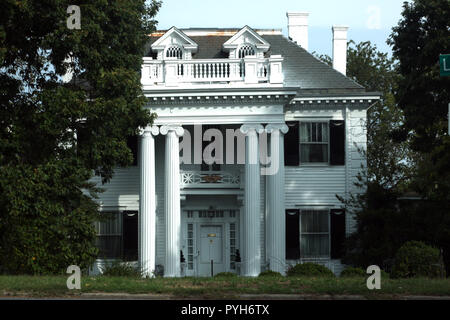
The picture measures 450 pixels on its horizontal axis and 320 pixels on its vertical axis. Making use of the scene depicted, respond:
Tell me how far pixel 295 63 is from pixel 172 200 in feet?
28.2

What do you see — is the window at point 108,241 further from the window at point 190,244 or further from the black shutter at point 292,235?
the black shutter at point 292,235

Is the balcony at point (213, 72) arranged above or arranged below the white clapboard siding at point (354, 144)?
above

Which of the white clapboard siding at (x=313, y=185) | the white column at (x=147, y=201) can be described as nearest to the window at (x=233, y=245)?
the white clapboard siding at (x=313, y=185)

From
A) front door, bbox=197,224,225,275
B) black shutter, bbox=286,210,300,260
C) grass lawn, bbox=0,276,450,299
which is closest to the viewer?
grass lawn, bbox=0,276,450,299

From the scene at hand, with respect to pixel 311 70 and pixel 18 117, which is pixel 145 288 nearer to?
pixel 18 117

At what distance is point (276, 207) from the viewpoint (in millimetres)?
28094

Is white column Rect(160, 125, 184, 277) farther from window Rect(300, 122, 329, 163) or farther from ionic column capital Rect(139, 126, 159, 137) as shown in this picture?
window Rect(300, 122, 329, 163)

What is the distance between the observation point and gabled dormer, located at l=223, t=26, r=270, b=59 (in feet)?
98.3

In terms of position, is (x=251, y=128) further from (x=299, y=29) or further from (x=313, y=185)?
(x=299, y=29)

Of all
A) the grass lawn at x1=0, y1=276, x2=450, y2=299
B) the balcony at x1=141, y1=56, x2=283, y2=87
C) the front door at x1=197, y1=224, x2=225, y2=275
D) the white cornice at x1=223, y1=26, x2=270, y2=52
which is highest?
the white cornice at x1=223, y1=26, x2=270, y2=52

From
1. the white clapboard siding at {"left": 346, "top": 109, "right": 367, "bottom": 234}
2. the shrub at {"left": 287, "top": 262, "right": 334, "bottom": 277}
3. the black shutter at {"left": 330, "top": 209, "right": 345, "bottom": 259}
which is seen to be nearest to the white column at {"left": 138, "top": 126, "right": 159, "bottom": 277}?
the shrub at {"left": 287, "top": 262, "right": 334, "bottom": 277}

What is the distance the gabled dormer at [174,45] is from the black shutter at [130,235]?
647cm

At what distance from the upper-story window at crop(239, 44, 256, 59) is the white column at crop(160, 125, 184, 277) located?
176 inches

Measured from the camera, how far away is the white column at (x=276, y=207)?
91.3ft
